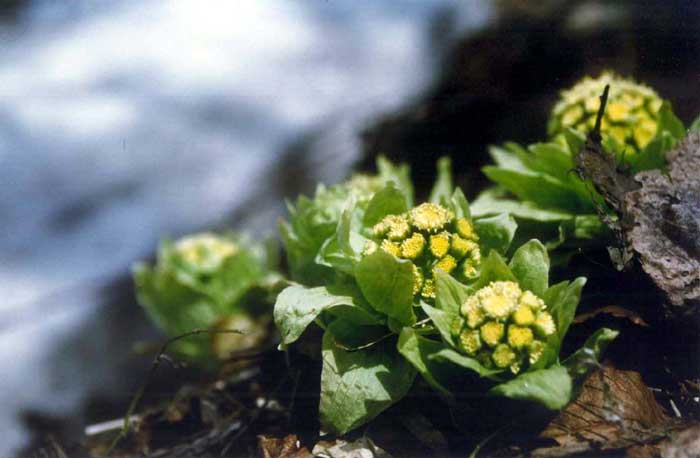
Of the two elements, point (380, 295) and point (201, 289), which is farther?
point (201, 289)

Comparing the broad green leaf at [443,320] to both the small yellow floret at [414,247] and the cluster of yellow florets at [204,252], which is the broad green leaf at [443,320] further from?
the cluster of yellow florets at [204,252]

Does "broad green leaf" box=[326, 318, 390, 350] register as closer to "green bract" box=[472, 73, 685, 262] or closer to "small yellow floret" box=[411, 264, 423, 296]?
"small yellow floret" box=[411, 264, 423, 296]

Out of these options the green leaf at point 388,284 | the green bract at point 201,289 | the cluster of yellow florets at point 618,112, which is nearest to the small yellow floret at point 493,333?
the green leaf at point 388,284

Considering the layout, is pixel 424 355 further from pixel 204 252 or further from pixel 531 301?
pixel 204 252

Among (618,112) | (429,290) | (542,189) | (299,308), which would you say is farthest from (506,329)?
(618,112)

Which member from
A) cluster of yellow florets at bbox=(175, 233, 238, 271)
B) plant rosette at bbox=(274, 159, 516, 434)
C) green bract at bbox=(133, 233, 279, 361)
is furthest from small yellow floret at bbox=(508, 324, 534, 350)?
cluster of yellow florets at bbox=(175, 233, 238, 271)

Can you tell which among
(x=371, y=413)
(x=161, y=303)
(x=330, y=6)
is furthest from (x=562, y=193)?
(x=330, y=6)
